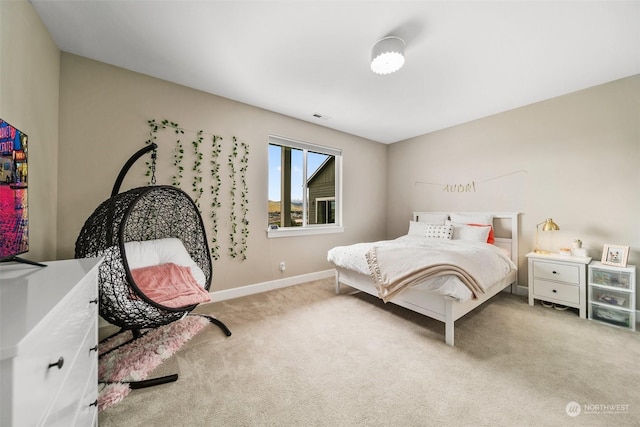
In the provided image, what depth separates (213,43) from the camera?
6.89 feet

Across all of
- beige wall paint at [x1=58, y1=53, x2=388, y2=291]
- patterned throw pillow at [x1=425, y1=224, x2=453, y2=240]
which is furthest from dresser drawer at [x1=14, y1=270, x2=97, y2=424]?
patterned throw pillow at [x1=425, y1=224, x2=453, y2=240]

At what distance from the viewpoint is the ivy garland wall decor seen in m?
2.74

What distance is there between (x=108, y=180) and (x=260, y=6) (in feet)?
6.99

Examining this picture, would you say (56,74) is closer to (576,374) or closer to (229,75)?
(229,75)

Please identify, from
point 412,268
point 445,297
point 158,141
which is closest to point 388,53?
point 412,268

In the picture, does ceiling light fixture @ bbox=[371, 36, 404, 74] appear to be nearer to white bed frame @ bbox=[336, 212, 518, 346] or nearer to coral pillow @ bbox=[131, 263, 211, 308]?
white bed frame @ bbox=[336, 212, 518, 346]

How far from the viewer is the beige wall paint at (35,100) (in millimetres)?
1474

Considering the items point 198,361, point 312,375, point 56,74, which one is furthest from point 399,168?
point 56,74

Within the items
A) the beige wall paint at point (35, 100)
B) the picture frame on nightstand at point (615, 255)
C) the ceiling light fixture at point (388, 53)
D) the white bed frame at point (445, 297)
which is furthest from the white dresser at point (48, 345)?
the picture frame on nightstand at point (615, 255)

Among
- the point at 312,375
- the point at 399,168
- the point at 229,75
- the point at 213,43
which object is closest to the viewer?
the point at 312,375

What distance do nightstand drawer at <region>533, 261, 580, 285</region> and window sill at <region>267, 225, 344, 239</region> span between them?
2644 mm

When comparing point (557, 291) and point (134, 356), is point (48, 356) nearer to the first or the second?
point (134, 356)

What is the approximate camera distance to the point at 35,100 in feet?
5.83

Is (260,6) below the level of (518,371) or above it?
above
